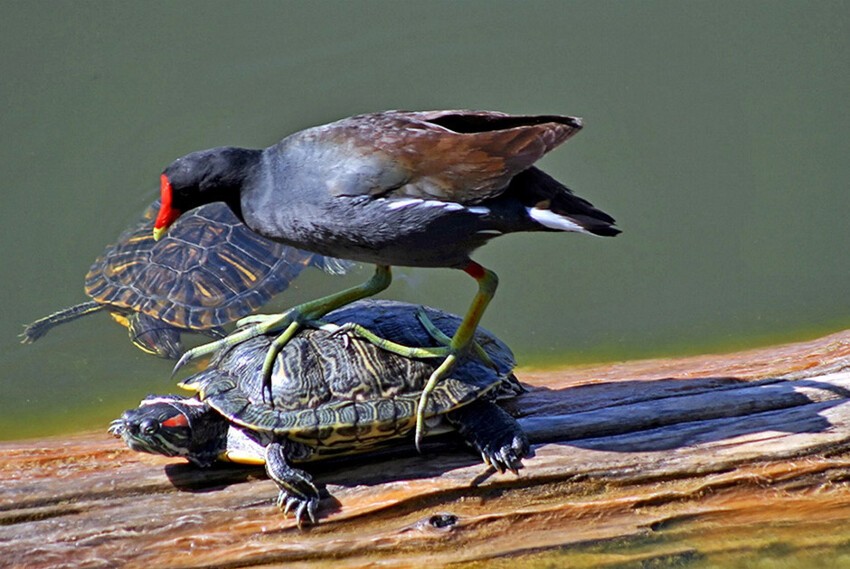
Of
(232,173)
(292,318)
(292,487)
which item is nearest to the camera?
(292,487)

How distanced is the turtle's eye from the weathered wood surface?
0.26 metres

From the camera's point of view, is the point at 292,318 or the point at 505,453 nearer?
the point at 505,453

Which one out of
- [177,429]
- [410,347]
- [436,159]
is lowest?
[177,429]

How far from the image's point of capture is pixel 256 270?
557 cm

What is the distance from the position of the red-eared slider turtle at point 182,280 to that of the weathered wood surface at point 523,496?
5.25 ft

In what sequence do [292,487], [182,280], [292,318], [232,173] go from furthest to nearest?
[182,280]
[292,318]
[232,173]
[292,487]

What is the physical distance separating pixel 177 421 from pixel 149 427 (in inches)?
3.9

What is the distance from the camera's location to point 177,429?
Result: 325 centimetres

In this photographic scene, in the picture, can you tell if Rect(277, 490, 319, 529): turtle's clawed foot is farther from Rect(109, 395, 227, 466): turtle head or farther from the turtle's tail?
the turtle's tail


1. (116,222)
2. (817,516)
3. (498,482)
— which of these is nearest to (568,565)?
(498,482)

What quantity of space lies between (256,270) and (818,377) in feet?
10.6

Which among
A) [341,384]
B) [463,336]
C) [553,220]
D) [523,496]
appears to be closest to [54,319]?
[341,384]

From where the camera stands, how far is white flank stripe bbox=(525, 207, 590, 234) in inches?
128

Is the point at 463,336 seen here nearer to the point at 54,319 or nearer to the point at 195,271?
the point at 195,271
